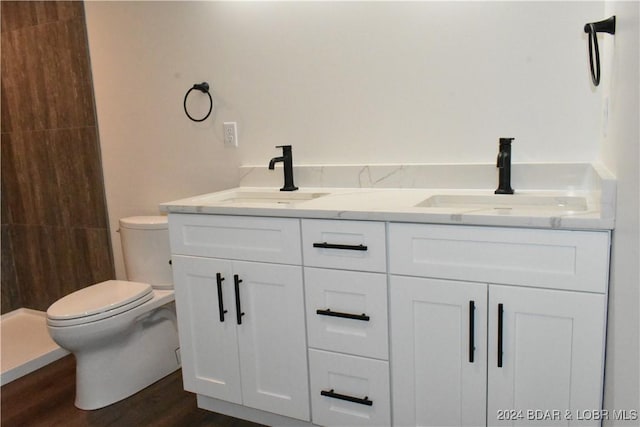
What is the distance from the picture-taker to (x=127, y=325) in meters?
2.21

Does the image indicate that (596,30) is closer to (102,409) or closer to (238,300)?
(238,300)

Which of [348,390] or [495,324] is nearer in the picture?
[495,324]

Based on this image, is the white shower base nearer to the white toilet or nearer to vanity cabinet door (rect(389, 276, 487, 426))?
the white toilet

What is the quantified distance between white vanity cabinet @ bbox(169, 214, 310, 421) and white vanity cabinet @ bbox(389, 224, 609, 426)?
0.36 m

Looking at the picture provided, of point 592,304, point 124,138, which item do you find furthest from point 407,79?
point 124,138

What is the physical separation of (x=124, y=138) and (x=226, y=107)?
2.23ft

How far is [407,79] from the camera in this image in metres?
1.98

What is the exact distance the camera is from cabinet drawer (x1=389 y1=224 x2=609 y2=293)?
133cm

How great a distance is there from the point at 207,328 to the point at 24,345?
149 centimetres

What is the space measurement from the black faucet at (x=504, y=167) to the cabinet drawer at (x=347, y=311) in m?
0.55

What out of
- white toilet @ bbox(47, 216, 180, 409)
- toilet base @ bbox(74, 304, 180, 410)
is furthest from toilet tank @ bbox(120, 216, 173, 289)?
toilet base @ bbox(74, 304, 180, 410)

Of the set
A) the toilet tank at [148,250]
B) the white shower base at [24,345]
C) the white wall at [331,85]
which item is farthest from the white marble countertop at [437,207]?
the white shower base at [24,345]

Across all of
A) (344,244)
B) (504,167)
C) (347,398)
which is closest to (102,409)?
(347,398)

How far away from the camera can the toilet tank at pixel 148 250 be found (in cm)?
242
